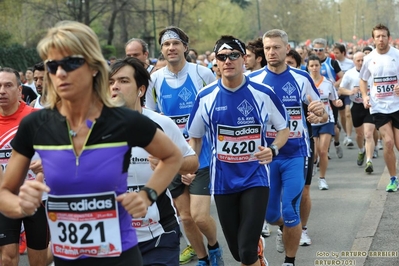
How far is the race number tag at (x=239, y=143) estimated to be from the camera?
647 cm

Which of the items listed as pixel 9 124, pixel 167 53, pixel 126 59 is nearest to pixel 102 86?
pixel 126 59

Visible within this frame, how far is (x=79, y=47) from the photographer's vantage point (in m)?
3.51

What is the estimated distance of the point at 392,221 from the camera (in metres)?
9.36

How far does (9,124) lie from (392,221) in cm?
474

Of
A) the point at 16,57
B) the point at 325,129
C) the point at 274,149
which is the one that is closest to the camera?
the point at 274,149

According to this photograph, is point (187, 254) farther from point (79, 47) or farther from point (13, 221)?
point (79, 47)

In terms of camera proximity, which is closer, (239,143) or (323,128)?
(239,143)

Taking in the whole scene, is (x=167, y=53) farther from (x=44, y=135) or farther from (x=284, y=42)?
(x=44, y=135)

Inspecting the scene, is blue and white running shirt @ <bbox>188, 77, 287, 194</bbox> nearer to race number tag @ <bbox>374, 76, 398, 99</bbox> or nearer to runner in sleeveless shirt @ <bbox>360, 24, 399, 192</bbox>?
runner in sleeveless shirt @ <bbox>360, 24, 399, 192</bbox>

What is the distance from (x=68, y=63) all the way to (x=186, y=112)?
4.76 metres

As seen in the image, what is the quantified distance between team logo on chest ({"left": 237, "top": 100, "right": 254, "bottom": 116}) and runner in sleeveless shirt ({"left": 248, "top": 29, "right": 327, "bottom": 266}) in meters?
1.14

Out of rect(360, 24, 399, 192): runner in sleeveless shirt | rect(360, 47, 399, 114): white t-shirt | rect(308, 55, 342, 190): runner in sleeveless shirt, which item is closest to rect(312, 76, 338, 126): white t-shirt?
rect(308, 55, 342, 190): runner in sleeveless shirt

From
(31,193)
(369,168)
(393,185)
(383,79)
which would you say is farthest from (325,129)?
(31,193)

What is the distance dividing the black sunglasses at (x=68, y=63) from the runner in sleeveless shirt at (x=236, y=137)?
9.59ft
